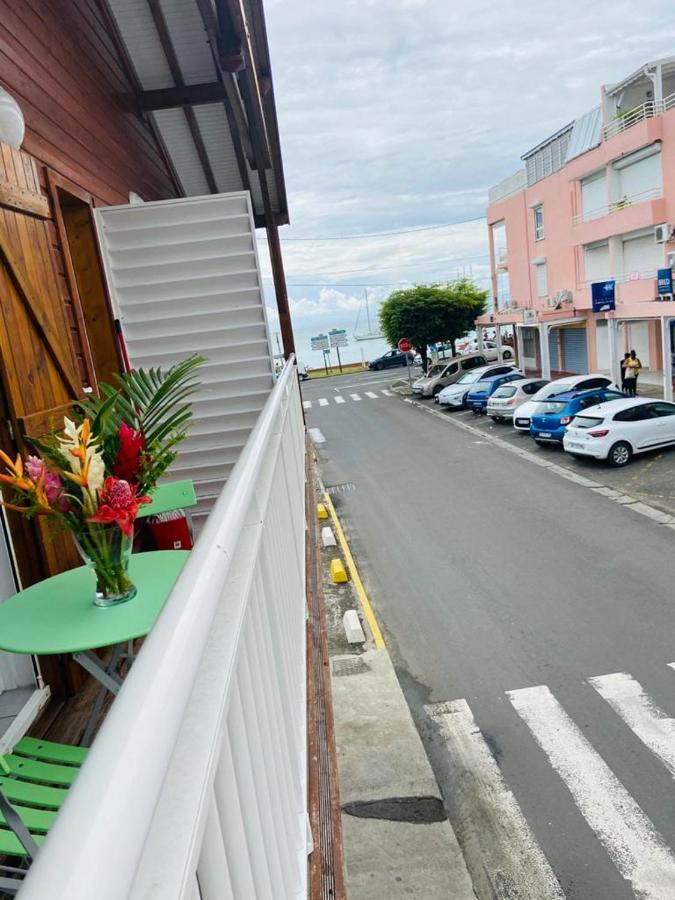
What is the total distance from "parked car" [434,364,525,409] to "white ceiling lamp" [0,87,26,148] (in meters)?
27.0

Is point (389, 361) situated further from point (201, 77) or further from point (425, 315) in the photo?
point (201, 77)

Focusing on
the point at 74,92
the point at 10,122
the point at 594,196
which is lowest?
the point at 10,122

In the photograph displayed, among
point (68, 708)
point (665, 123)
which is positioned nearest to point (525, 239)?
point (665, 123)

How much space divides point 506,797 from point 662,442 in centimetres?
1374

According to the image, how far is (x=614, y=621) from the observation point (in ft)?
32.2

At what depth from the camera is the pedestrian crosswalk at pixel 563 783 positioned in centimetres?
568

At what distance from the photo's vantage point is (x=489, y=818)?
21.0ft

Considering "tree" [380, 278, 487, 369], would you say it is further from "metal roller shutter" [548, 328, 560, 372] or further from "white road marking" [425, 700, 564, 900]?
"white road marking" [425, 700, 564, 900]

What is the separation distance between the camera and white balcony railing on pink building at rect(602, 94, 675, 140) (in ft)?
77.2

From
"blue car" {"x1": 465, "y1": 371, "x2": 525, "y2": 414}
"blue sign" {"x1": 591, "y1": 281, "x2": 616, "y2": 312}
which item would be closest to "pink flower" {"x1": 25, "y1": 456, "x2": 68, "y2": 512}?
"blue sign" {"x1": 591, "y1": 281, "x2": 616, "y2": 312}

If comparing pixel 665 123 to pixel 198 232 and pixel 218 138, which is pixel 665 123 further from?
pixel 198 232

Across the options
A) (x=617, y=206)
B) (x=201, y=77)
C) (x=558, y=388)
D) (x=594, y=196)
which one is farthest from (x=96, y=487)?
(x=594, y=196)

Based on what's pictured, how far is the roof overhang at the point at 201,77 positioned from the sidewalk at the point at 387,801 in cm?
648

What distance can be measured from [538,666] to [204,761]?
341 inches
